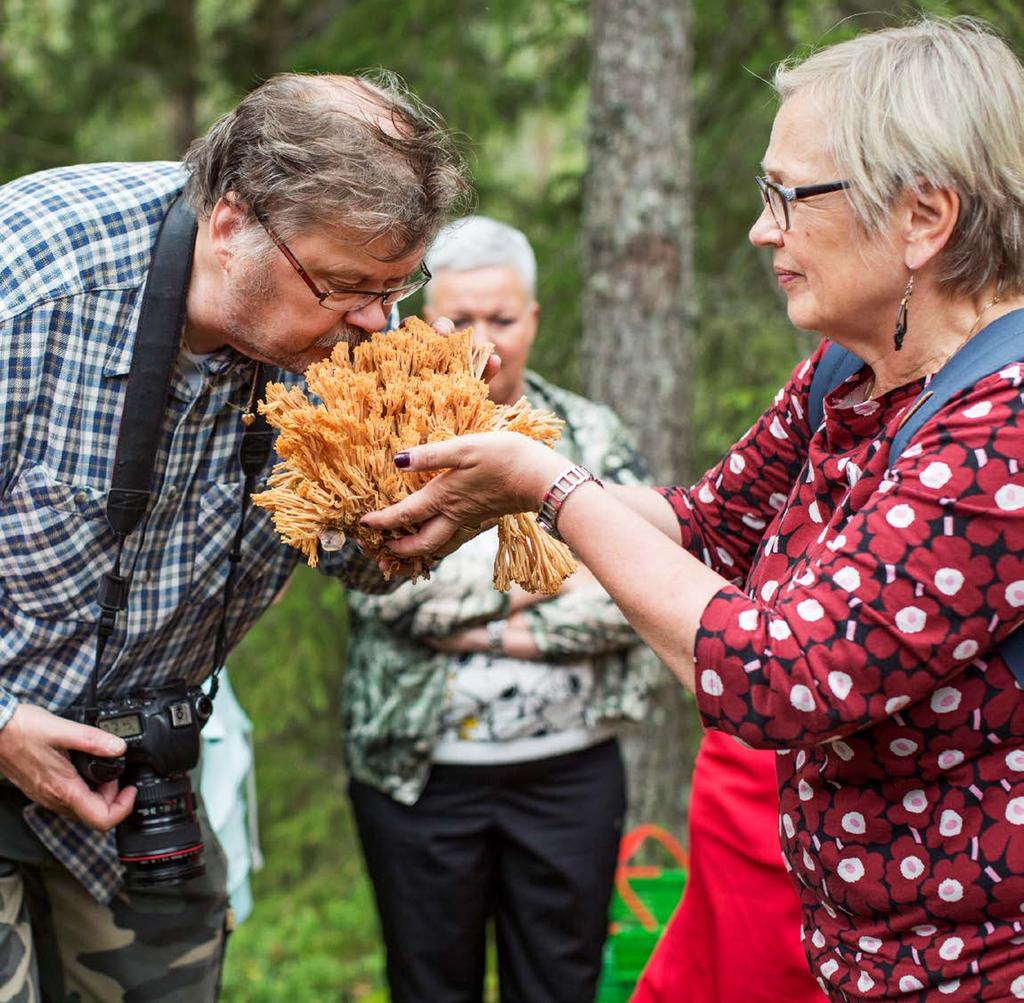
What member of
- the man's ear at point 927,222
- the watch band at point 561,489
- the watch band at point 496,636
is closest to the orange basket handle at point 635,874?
the watch band at point 496,636

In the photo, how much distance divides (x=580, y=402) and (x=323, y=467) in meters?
1.98

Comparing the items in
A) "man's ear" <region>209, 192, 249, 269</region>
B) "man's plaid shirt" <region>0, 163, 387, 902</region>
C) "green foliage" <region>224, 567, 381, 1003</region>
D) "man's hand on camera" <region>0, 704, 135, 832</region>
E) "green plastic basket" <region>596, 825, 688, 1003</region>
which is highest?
"man's ear" <region>209, 192, 249, 269</region>

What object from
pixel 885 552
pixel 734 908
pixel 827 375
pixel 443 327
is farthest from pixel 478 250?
pixel 885 552

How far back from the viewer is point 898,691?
176 cm

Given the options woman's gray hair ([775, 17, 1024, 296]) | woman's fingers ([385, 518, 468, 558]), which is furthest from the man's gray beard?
woman's gray hair ([775, 17, 1024, 296])

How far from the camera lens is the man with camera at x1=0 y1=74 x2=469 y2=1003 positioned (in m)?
2.53

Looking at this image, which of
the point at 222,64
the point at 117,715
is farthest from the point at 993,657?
the point at 222,64

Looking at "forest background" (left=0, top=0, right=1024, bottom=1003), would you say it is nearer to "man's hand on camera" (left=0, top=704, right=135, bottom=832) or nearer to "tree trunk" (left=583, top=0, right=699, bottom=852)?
"tree trunk" (left=583, top=0, right=699, bottom=852)

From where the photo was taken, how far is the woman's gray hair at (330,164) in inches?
98.1

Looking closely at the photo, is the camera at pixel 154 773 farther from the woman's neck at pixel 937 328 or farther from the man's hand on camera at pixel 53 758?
the woman's neck at pixel 937 328

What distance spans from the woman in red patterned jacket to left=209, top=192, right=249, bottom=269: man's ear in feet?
2.47

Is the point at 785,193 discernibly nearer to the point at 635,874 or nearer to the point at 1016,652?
the point at 1016,652

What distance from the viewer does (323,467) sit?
2.21 meters

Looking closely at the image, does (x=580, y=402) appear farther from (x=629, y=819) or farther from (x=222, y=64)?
(x=222, y=64)
